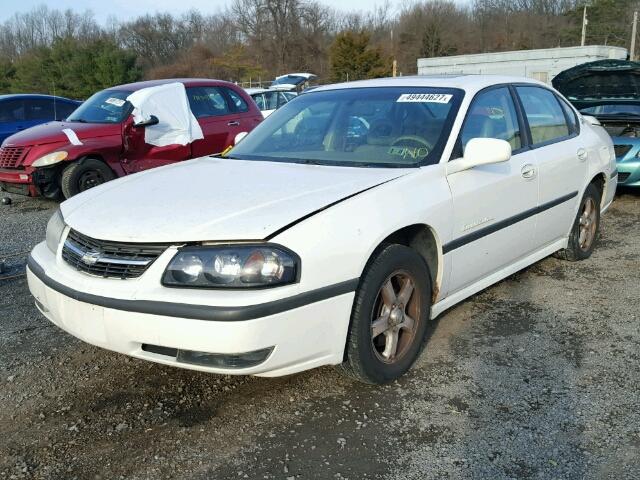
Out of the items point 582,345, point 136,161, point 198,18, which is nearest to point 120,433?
point 582,345

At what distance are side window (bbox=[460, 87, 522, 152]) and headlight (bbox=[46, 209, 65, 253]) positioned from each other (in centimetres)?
221

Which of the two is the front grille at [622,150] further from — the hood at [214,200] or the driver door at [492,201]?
the hood at [214,200]

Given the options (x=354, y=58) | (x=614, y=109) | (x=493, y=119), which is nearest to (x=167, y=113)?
(x=493, y=119)

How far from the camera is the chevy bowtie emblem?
107 inches

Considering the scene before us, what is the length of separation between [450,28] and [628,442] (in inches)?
2405

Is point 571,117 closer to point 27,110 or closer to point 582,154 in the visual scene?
point 582,154

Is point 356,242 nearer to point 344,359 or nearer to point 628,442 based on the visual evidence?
point 344,359

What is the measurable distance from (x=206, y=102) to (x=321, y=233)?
658cm

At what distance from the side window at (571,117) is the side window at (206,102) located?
16.7ft

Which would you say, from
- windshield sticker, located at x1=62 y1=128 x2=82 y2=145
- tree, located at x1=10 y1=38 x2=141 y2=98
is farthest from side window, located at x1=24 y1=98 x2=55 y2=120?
tree, located at x1=10 y1=38 x2=141 y2=98

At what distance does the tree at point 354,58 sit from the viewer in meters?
43.9

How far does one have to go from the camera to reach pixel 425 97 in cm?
373

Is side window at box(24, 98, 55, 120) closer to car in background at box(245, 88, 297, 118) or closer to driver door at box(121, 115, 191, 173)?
driver door at box(121, 115, 191, 173)

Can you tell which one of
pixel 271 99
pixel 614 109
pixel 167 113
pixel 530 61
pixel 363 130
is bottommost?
pixel 271 99
